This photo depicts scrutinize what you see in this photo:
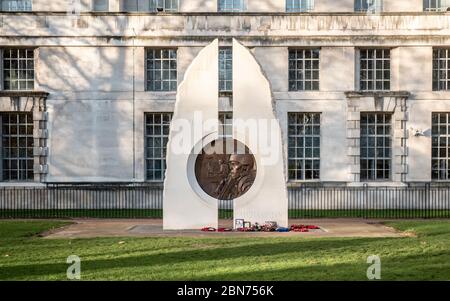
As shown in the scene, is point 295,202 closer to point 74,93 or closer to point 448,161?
point 448,161

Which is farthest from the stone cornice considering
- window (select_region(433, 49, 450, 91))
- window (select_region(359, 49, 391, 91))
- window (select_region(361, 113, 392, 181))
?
window (select_region(433, 49, 450, 91))

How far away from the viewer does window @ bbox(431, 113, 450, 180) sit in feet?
105

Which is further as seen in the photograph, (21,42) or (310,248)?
(21,42)

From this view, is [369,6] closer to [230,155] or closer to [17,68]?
[230,155]

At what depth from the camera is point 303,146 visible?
3203cm

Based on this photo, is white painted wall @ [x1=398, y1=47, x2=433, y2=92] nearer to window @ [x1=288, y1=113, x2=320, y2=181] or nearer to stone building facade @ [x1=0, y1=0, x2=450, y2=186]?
stone building facade @ [x1=0, y1=0, x2=450, y2=186]

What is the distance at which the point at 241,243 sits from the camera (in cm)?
1822

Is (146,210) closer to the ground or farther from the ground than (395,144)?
closer to the ground

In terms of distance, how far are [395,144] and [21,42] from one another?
16.2 m

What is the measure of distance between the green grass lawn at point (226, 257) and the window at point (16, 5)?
1489 centimetres

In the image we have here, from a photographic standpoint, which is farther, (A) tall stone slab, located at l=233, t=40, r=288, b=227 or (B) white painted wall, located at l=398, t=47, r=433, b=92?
(B) white painted wall, located at l=398, t=47, r=433, b=92

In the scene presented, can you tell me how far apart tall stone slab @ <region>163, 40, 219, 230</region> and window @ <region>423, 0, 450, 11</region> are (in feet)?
49.4

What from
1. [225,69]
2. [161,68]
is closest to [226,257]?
[225,69]
